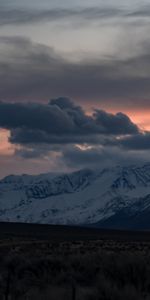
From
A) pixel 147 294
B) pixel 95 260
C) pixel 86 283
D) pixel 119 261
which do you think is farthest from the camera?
pixel 95 260

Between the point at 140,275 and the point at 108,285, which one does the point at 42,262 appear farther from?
the point at 108,285

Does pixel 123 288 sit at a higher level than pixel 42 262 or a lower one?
lower

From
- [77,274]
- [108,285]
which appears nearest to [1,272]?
[77,274]

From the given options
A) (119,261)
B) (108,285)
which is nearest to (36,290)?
(108,285)

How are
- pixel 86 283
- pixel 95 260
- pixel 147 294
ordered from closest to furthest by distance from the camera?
pixel 147 294
pixel 86 283
pixel 95 260

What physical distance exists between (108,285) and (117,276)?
4.51m

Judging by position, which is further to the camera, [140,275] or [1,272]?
[1,272]

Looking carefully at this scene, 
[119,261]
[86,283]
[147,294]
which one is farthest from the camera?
[119,261]

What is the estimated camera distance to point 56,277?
35.1m

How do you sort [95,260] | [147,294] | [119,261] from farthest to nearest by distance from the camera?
1. [95,260]
2. [119,261]
3. [147,294]

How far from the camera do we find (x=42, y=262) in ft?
130

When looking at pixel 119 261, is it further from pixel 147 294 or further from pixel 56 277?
pixel 147 294

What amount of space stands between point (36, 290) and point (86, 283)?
4.53 m

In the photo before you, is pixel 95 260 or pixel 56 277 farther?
pixel 95 260
